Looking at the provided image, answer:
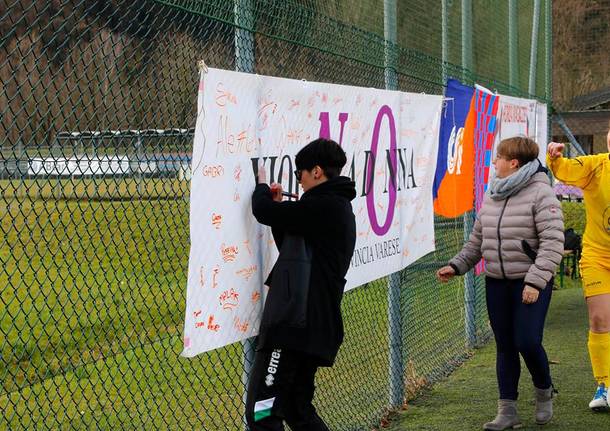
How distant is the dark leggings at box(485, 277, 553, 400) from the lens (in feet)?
17.1

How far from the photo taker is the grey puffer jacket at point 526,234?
5133 millimetres

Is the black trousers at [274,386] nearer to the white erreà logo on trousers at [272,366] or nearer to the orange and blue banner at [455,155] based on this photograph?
the white erreà logo on trousers at [272,366]

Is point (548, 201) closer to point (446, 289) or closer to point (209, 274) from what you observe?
point (209, 274)

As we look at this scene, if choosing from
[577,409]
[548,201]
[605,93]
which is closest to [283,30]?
[548,201]

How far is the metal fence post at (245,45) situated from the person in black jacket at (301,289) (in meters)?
0.21

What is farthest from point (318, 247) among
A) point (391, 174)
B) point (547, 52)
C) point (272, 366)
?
point (547, 52)

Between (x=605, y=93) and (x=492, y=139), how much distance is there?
12.0 meters

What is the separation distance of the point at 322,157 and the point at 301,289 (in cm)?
58

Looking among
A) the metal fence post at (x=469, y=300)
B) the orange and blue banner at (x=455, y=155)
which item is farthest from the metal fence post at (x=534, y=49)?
the orange and blue banner at (x=455, y=155)

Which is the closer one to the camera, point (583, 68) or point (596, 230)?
point (596, 230)

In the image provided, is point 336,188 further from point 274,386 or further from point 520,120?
point 520,120

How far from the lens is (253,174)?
3.81 meters

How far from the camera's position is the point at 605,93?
18.9 m

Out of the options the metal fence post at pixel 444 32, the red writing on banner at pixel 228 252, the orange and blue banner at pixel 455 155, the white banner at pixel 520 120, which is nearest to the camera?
the red writing on banner at pixel 228 252
